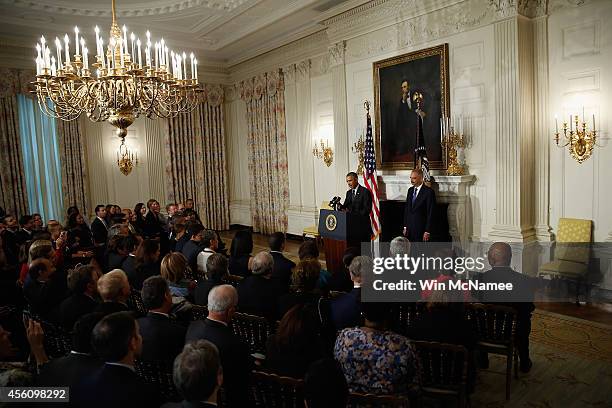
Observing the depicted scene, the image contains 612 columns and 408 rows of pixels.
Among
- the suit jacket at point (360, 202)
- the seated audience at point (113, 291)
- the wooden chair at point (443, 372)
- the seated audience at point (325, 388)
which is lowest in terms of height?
the wooden chair at point (443, 372)

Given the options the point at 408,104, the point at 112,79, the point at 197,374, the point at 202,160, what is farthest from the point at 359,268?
the point at 202,160

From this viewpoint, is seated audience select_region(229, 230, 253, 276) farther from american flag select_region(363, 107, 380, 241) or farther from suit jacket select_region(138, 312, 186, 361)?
american flag select_region(363, 107, 380, 241)

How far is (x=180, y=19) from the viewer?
372 inches

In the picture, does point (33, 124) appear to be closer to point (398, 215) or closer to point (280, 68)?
point (280, 68)

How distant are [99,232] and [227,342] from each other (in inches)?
232

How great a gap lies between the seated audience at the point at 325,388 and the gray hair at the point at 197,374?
38 centimetres

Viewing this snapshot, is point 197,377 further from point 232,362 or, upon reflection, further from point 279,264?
point 279,264

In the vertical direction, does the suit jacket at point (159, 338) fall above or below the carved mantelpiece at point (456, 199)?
below

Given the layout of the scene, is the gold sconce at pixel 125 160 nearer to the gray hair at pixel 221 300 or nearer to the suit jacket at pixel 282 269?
the suit jacket at pixel 282 269

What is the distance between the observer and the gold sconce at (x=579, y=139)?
18.8ft

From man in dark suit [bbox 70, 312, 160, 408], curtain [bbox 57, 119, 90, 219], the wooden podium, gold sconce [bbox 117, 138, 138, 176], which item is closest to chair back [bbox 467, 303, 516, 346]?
man in dark suit [bbox 70, 312, 160, 408]

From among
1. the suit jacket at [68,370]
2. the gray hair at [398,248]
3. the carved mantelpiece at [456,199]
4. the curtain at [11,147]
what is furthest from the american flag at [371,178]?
the curtain at [11,147]

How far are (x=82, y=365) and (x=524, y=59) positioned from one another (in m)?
6.08

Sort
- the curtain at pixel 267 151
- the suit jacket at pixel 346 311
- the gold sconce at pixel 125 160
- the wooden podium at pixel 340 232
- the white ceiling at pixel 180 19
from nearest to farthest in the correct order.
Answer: the suit jacket at pixel 346 311
the wooden podium at pixel 340 232
the white ceiling at pixel 180 19
the gold sconce at pixel 125 160
the curtain at pixel 267 151
